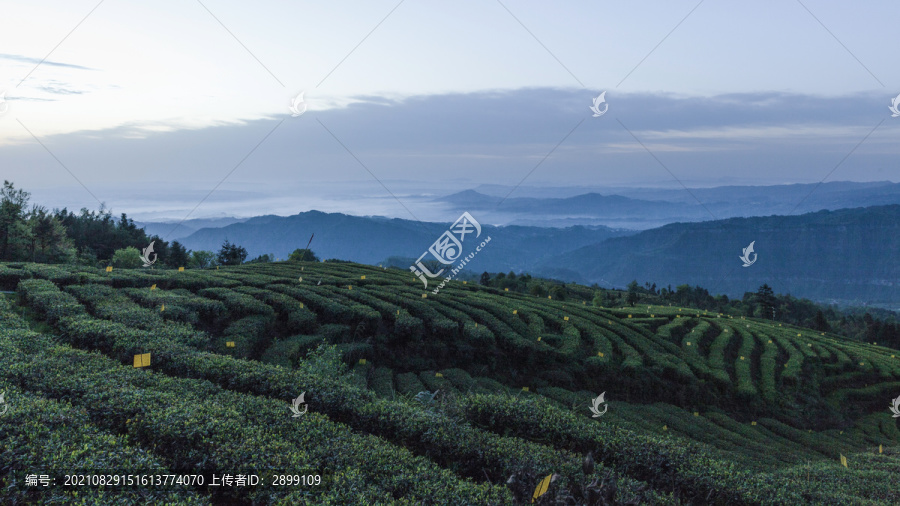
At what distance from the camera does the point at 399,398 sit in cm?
1264

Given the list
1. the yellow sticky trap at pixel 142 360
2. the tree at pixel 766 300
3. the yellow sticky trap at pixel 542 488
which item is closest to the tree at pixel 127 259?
the yellow sticky trap at pixel 142 360

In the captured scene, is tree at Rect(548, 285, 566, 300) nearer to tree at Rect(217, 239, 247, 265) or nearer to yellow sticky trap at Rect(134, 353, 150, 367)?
tree at Rect(217, 239, 247, 265)

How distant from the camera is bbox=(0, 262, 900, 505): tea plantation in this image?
6.49m

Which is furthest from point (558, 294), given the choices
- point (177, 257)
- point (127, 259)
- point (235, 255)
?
point (177, 257)

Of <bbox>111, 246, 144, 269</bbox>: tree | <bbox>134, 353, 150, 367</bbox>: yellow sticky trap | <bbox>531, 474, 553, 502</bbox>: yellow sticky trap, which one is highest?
<bbox>111, 246, 144, 269</bbox>: tree

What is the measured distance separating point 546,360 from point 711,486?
12.0 m

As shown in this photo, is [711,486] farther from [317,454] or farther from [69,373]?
[69,373]

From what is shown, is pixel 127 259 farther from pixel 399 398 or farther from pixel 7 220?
pixel 399 398

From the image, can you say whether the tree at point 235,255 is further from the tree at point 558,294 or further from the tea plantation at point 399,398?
the tree at point 558,294

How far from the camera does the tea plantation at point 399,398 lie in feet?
21.3

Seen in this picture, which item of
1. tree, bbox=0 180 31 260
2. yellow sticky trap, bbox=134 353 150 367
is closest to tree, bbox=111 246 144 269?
tree, bbox=0 180 31 260

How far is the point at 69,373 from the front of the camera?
906 cm

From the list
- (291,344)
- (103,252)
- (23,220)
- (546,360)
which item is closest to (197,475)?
(291,344)

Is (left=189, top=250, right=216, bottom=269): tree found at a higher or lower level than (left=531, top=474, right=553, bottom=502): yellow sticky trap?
higher
